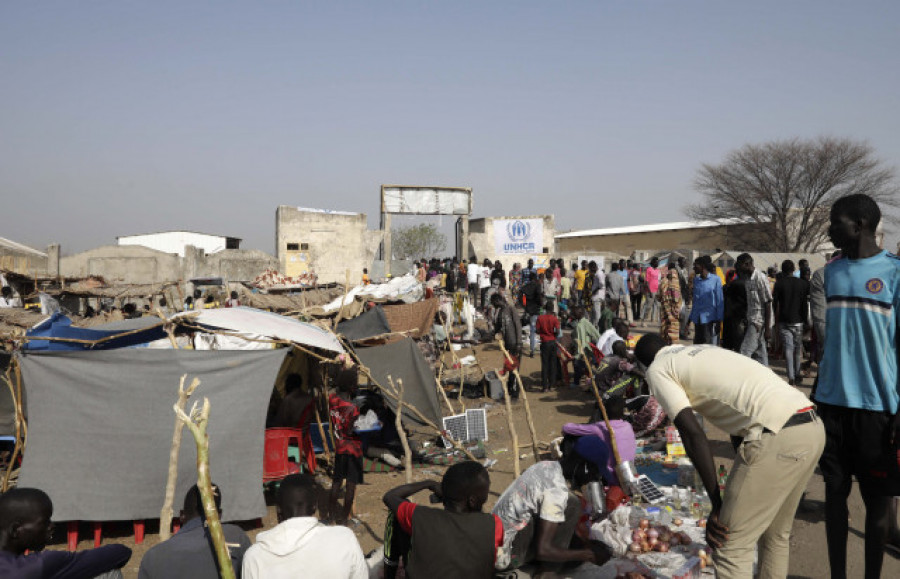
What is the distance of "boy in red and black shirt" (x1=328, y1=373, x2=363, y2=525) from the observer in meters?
5.92

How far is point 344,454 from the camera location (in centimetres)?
593

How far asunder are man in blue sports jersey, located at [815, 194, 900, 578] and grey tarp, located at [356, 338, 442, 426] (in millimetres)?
5718

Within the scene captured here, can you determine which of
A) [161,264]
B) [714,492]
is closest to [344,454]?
[714,492]

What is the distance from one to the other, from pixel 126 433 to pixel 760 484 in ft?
17.5

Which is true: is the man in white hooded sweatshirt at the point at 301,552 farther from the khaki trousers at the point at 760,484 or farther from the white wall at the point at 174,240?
the white wall at the point at 174,240

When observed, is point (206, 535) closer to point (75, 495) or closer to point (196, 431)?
A: point (196, 431)

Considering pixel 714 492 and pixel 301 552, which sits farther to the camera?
pixel 714 492

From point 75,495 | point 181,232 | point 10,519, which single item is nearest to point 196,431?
point 10,519

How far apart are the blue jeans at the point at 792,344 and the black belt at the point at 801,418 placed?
6.43 meters

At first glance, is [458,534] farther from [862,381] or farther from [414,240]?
[414,240]

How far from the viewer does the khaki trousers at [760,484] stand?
119 inches

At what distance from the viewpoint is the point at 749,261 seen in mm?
8414

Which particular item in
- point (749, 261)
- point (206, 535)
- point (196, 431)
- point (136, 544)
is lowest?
point (136, 544)

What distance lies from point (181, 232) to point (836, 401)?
46.4m
